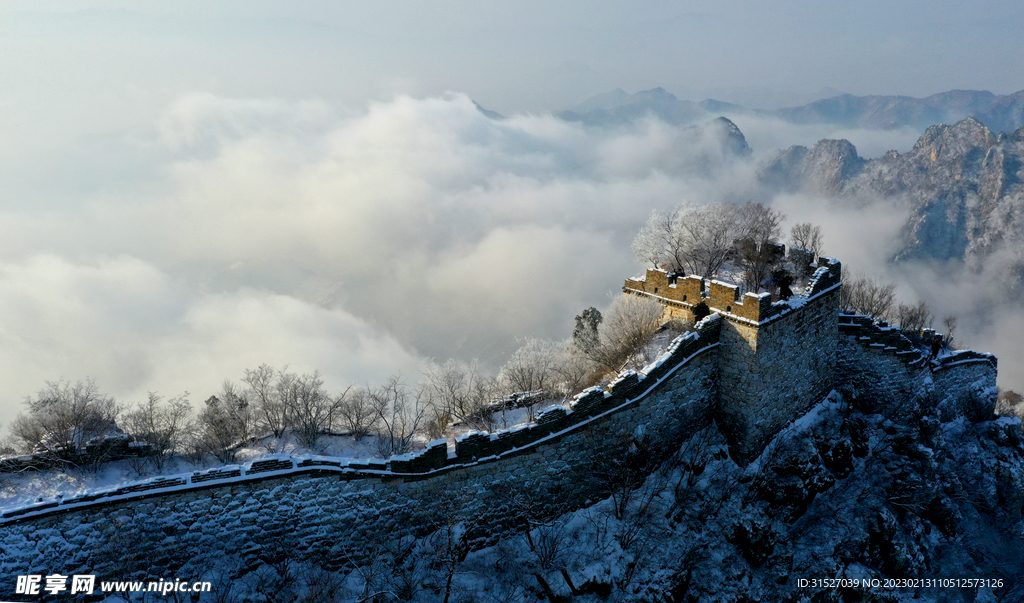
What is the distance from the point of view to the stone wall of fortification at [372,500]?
17.4m

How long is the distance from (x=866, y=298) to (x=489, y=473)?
112 ft

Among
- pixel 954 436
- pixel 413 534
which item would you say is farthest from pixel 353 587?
pixel 954 436

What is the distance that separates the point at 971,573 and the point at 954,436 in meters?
8.50

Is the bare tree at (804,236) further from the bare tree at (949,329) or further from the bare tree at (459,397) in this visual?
the bare tree at (459,397)

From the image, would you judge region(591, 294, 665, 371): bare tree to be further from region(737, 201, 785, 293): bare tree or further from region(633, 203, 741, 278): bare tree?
region(737, 201, 785, 293): bare tree

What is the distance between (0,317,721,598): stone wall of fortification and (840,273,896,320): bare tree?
2321 cm

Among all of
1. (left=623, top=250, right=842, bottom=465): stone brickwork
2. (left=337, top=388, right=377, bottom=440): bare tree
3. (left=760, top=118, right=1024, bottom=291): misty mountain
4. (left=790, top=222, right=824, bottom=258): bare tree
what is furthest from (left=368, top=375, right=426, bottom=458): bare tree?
(left=760, top=118, right=1024, bottom=291): misty mountain

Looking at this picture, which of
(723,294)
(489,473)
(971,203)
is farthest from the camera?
(971,203)

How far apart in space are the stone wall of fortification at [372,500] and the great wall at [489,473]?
0.04 meters

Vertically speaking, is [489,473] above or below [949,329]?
below

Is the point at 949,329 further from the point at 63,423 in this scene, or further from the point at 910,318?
the point at 63,423

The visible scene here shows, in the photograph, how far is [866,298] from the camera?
4300 cm

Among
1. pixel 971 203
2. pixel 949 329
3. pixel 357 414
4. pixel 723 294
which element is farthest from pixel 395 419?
pixel 971 203

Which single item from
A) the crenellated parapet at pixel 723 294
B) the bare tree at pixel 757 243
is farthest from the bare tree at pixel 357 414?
the bare tree at pixel 757 243
